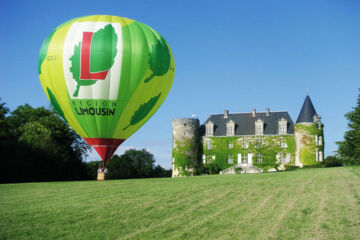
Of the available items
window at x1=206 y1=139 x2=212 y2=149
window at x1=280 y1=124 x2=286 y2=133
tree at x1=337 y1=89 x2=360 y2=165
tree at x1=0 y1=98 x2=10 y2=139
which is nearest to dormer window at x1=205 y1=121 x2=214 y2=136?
window at x1=206 y1=139 x2=212 y2=149

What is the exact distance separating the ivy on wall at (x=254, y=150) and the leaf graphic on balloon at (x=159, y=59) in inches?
1251

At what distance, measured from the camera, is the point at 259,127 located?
5012cm

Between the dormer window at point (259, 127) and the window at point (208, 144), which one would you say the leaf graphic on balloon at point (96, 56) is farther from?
the window at point (208, 144)

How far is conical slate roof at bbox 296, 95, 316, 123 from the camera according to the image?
47.6 m

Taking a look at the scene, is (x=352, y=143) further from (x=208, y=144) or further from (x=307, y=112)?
(x=208, y=144)

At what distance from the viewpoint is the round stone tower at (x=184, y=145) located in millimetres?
50031

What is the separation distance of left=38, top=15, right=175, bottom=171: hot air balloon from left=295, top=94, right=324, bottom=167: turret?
106 ft

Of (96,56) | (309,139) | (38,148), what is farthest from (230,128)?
(96,56)

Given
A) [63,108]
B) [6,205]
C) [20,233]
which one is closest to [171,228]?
[20,233]

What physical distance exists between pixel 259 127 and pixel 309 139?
629 centimetres

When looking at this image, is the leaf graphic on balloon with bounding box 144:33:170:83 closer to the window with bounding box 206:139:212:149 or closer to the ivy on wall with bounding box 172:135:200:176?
the ivy on wall with bounding box 172:135:200:176

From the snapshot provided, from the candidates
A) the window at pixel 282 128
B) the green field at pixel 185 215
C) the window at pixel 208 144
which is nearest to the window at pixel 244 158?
the window at pixel 208 144

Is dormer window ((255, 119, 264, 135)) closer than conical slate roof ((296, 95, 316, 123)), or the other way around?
conical slate roof ((296, 95, 316, 123))

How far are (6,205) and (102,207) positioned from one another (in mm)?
3404
